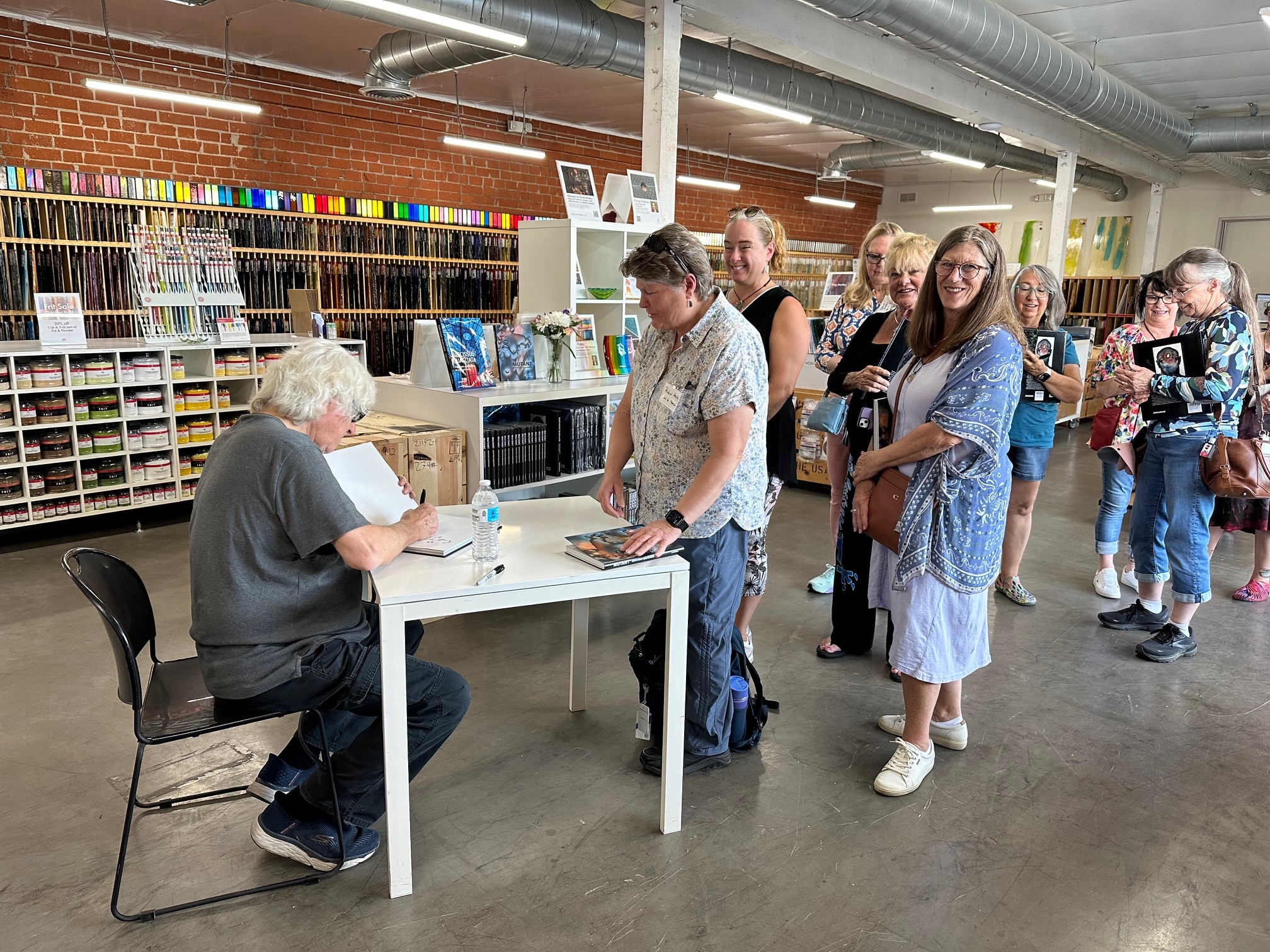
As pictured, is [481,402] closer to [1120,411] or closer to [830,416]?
[830,416]

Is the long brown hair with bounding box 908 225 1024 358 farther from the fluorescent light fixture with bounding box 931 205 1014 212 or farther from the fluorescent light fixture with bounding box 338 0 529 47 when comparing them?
the fluorescent light fixture with bounding box 931 205 1014 212

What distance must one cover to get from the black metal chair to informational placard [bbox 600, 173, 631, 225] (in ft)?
12.8

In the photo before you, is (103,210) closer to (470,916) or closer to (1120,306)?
(470,916)

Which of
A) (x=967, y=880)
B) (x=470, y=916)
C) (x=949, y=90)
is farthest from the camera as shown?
(x=949, y=90)

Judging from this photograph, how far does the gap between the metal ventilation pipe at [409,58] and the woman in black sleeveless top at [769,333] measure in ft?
14.8

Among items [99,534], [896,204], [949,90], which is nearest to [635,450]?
[99,534]

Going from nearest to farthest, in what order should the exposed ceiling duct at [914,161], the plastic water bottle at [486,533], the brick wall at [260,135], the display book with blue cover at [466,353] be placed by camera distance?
the plastic water bottle at [486,533]
the display book with blue cover at [466,353]
the brick wall at [260,135]
the exposed ceiling duct at [914,161]

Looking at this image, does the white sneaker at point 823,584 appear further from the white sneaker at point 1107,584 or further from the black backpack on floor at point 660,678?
the black backpack on floor at point 660,678

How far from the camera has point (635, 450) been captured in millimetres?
2838

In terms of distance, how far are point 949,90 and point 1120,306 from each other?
697 centimetres

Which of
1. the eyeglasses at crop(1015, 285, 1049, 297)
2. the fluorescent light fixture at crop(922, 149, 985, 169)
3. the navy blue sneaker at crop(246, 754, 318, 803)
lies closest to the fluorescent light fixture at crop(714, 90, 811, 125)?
the fluorescent light fixture at crop(922, 149, 985, 169)

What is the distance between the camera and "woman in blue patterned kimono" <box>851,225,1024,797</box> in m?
2.42

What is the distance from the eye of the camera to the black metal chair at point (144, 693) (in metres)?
2.01

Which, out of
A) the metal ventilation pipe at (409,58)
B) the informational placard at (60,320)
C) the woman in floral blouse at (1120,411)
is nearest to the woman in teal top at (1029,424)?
the woman in floral blouse at (1120,411)
